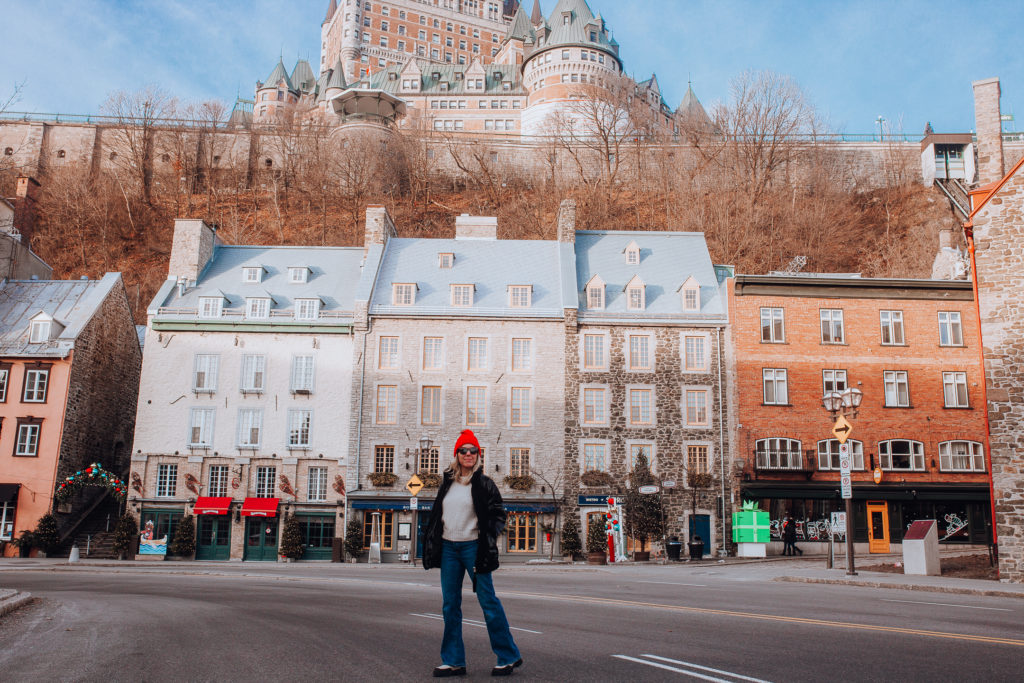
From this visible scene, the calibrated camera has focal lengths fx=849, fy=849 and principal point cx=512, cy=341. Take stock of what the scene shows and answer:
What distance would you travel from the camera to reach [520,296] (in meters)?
38.0

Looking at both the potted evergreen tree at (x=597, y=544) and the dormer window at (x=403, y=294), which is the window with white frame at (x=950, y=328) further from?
the dormer window at (x=403, y=294)

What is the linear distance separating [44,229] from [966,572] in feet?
219

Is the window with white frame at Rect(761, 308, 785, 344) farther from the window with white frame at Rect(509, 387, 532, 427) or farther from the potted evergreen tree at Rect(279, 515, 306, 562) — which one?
the potted evergreen tree at Rect(279, 515, 306, 562)

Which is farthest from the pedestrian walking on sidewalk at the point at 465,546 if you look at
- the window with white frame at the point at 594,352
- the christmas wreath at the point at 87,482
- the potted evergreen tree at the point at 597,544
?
the christmas wreath at the point at 87,482

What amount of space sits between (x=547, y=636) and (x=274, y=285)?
33.6 meters

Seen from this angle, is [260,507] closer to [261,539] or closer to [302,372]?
[261,539]

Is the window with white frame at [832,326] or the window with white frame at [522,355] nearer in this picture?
the window with white frame at [832,326]

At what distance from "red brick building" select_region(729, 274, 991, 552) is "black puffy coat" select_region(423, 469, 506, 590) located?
30.1 metres

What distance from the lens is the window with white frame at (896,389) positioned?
3606 centimetres

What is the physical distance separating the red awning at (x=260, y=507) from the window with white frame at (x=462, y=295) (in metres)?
11.4

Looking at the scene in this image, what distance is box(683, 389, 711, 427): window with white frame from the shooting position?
1431 inches

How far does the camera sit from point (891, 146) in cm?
7344

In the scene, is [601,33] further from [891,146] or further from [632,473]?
[632,473]

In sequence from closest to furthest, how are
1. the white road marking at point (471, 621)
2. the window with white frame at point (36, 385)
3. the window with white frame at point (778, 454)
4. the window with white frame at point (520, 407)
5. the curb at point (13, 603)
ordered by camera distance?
the white road marking at point (471, 621) → the curb at point (13, 603) → the window with white frame at point (778, 454) → the window with white frame at point (520, 407) → the window with white frame at point (36, 385)
